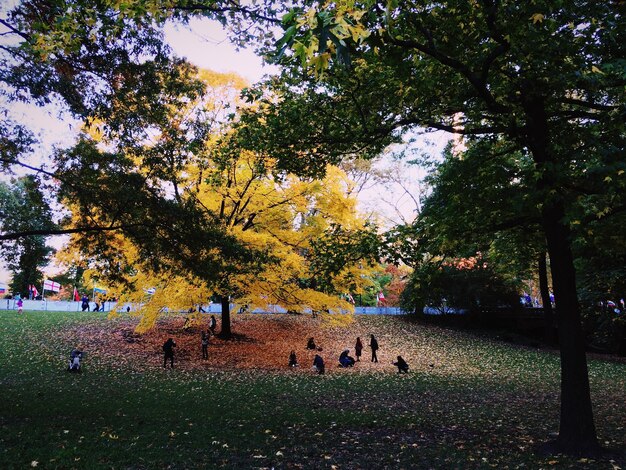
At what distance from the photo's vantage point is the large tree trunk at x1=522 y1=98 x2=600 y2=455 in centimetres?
776

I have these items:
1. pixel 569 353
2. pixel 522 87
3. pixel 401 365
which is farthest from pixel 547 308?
pixel 522 87

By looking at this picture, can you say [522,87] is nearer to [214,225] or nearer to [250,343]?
[214,225]

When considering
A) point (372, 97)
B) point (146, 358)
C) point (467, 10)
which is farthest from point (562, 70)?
point (146, 358)

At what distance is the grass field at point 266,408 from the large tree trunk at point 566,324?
0.47m

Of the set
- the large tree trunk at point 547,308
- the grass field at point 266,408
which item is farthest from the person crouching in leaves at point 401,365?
the large tree trunk at point 547,308

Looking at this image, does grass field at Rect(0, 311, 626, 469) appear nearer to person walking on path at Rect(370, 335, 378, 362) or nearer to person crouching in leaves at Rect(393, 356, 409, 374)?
person walking on path at Rect(370, 335, 378, 362)

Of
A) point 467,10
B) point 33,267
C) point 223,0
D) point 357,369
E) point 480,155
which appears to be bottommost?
point 357,369

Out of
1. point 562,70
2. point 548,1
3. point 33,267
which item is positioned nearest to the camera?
point 548,1

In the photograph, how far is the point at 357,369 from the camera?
20203mm

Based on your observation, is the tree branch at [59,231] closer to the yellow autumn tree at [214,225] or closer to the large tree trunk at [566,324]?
the yellow autumn tree at [214,225]

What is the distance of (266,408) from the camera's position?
11.3 m

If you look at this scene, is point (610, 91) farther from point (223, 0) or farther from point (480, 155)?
point (223, 0)

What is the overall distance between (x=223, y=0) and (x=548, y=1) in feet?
15.5

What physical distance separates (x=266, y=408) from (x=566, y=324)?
7.23m
